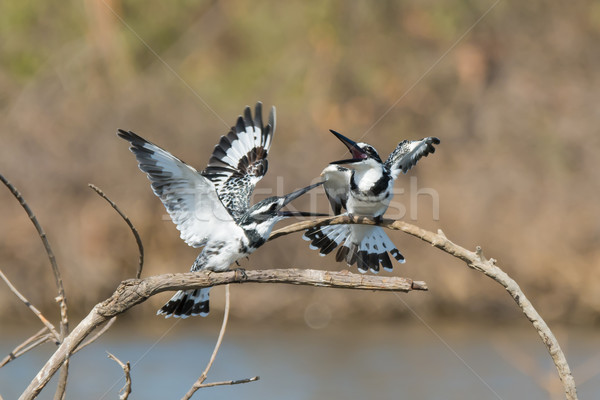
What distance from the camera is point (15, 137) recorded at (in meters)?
12.4

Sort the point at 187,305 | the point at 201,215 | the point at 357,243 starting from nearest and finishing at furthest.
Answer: the point at 201,215
the point at 187,305
the point at 357,243

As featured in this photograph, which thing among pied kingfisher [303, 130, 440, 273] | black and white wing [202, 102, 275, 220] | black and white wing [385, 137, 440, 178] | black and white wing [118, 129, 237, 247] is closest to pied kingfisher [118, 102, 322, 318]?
black and white wing [118, 129, 237, 247]

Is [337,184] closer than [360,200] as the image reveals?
No

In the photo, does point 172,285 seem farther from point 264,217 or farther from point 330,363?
point 330,363

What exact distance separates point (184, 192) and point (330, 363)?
6.76m

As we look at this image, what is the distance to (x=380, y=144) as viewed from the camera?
40.2 feet


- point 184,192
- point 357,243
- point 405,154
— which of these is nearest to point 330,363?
point 357,243

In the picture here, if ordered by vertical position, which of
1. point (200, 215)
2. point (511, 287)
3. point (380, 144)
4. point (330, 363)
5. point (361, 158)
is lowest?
point (511, 287)

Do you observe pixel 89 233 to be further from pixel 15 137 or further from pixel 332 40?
pixel 332 40

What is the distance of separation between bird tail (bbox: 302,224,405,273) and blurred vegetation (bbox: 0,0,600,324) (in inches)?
200

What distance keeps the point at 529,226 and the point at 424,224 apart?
1.56m

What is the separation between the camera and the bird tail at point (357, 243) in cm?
554

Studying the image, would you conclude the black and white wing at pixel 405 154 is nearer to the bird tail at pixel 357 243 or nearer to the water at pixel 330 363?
the bird tail at pixel 357 243

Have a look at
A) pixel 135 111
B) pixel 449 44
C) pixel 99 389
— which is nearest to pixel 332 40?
pixel 449 44
